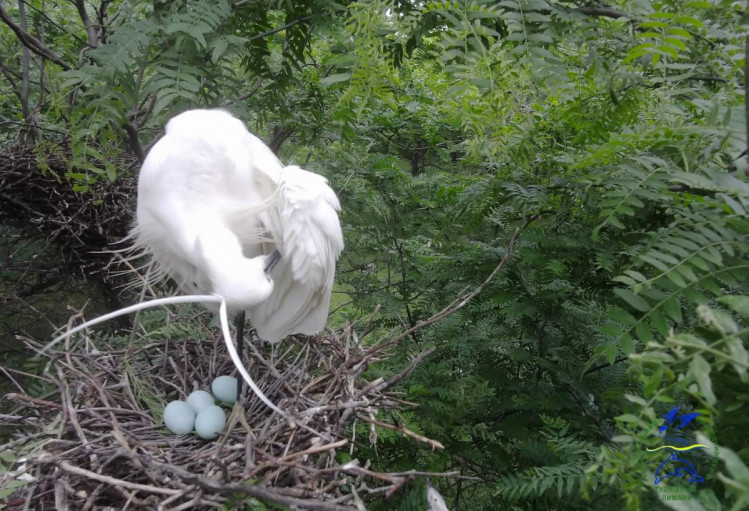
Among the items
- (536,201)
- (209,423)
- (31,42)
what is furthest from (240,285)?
(31,42)

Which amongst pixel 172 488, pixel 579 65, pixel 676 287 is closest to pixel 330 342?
pixel 172 488

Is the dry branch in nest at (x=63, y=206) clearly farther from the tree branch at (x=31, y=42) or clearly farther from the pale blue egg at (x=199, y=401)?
the pale blue egg at (x=199, y=401)

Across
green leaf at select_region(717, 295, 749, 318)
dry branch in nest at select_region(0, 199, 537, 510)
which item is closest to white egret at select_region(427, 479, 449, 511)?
dry branch in nest at select_region(0, 199, 537, 510)

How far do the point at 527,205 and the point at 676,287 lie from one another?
50cm

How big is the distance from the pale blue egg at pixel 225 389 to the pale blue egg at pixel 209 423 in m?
0.10

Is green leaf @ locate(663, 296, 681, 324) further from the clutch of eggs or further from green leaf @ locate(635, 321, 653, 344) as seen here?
the clutch of eggs

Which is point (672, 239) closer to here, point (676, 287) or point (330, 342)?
point (676, 287)

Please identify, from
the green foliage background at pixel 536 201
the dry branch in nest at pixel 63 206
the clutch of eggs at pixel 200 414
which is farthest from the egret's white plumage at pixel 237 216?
the dry branch in nest at pixel 63 206

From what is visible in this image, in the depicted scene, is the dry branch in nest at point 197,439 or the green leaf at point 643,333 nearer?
the green leaf at point 643,333

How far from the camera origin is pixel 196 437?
1345 mm

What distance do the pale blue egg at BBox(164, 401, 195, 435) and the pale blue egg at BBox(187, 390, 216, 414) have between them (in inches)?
1.1

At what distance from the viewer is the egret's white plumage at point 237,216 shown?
112cm

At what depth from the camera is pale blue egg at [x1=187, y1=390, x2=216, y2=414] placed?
1.37 m

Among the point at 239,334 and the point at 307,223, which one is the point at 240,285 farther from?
the point at 239,334
